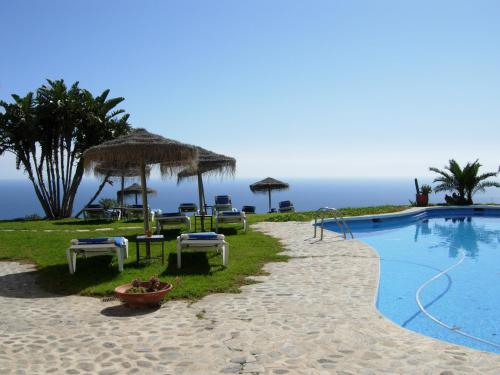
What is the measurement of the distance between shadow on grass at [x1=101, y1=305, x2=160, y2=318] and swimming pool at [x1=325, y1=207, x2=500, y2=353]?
3.48 m

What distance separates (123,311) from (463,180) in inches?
780

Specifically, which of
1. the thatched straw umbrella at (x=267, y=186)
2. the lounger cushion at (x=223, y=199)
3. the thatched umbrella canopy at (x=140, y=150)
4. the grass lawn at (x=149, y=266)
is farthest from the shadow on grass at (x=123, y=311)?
the thatched straw umbrella at (x=267, y=186)

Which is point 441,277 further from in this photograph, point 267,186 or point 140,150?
point 267,186

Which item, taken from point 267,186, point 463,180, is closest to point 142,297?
point 267,186

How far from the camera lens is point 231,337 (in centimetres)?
452

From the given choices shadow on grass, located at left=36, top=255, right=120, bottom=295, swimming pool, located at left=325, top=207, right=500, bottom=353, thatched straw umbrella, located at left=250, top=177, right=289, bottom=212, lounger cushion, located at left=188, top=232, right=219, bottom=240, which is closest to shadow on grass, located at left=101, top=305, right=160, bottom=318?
shadow on grass, located at left=36, top=255, right=120, bottom=295

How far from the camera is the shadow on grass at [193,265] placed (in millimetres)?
7414

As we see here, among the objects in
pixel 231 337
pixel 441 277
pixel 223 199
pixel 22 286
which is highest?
pixel 223 199

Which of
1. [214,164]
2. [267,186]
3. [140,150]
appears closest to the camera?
[140,150]

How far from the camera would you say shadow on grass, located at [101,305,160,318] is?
5371 mm

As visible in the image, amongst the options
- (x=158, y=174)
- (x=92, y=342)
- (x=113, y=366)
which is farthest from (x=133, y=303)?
(x=158, y=174)

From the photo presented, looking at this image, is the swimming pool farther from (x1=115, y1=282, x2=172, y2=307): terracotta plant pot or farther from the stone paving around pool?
(x1=115, y1=282, x2=172, y2=307): terracotta plant pot

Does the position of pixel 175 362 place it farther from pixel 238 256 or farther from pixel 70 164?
pixel 70 164

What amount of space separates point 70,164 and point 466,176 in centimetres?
2021
